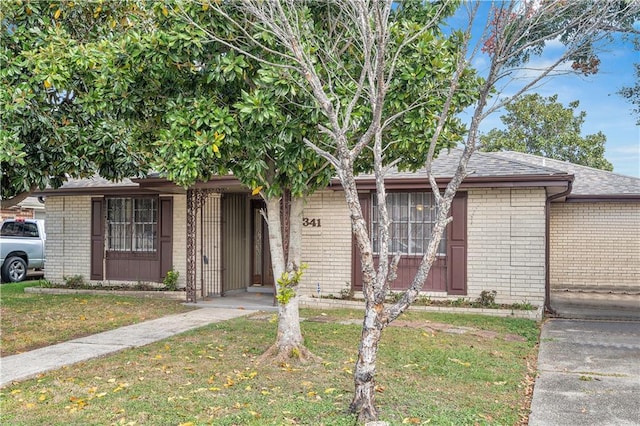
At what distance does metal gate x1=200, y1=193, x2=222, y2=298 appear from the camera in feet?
40.8

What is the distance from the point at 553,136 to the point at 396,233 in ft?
69.0

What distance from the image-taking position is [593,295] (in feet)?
44.6

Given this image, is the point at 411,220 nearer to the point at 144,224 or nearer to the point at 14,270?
the point at 144,224

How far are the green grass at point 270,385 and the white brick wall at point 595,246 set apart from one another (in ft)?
25.3

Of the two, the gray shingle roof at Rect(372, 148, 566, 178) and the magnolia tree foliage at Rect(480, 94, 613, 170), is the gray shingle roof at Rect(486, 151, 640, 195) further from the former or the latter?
the magnolia tree foliage at Rect(480, 94, 613, 170)

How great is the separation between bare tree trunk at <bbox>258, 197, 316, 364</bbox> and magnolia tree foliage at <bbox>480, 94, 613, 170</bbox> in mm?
23390

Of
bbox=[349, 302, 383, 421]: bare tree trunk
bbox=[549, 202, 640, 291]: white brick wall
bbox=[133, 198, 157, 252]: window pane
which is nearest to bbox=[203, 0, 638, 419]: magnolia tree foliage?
bbox=[349, 302, 383, 421]: bare tree trunk

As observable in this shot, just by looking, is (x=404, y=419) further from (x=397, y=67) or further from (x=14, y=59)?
(x=14, y=59)

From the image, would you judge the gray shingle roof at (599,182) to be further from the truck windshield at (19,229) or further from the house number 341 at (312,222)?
the truck windshield at (19,229)

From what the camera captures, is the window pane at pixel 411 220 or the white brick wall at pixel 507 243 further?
the window pane at pixel 411 220

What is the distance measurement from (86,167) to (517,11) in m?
7.04

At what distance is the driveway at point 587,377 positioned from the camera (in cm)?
488

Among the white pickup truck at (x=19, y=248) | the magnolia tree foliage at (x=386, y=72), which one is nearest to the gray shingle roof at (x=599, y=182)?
the magnolia tree foliage at (x=386, y=72)

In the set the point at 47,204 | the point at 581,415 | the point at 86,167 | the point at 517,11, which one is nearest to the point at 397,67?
the point at 517,11
